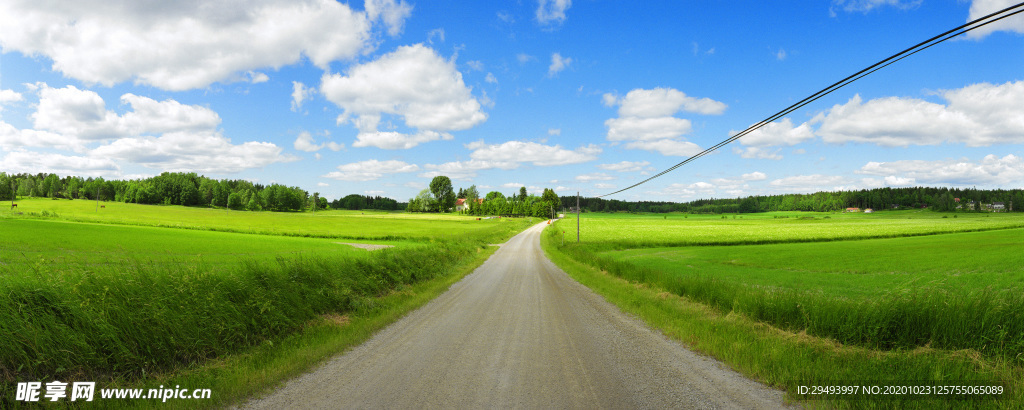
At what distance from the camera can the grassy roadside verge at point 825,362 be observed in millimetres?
5312

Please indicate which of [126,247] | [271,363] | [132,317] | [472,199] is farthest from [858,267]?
[472,199]

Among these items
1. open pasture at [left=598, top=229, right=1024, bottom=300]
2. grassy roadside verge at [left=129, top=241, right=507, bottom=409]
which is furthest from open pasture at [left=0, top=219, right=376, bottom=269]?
open pasture at [left=598, top=229, right=1024, bottom=300]

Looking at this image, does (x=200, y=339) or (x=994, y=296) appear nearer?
(x=200, y=339)

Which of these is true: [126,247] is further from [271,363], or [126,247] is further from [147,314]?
[271,363]

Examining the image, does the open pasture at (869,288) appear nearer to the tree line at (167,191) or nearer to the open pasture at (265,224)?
the open pasture at (265,224)

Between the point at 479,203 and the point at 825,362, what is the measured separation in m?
157

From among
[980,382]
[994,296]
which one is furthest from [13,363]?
[994,296]

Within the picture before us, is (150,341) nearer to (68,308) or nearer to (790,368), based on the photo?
(68,308)

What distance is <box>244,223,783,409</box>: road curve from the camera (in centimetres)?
547

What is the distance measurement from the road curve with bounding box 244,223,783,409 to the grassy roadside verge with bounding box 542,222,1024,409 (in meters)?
0.45

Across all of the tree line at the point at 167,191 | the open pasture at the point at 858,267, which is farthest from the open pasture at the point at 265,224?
the tree line at the point at 167,191

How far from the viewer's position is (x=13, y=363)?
5.36m

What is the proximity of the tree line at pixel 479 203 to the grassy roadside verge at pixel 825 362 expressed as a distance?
13328 centimetres

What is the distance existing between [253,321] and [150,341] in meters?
1.87
